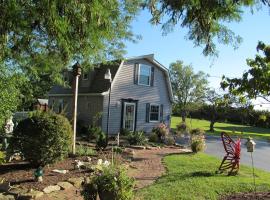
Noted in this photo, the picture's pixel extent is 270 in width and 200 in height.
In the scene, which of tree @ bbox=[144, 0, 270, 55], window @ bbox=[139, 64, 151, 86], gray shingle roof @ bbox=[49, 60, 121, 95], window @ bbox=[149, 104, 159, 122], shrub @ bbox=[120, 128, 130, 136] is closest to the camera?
tree @ bbox=[144, 0, 270, 55]

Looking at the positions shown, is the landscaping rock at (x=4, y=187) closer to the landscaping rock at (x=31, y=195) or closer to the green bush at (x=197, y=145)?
the landscaping rock at (x=31, y=195)

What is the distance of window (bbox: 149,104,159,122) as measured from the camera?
2710 cm

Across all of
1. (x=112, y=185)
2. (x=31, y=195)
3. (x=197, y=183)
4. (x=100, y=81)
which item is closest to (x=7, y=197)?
(x=31, y=195)

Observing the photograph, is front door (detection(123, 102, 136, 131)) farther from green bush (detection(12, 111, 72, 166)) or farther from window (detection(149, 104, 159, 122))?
green bush (detection(12, 111, 72, 166))

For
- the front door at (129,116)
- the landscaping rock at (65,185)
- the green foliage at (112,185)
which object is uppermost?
Result: the front door at (129,116)

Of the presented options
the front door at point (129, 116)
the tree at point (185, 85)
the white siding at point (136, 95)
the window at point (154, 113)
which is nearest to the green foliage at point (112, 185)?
the white siding at point (136, 95)

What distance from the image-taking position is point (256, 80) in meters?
6.81

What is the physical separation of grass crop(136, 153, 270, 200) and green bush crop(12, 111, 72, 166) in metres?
2.70

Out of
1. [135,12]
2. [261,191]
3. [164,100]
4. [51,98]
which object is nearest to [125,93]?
[164,100]

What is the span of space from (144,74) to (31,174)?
1734cm

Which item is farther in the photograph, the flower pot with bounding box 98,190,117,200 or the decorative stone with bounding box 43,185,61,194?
the decorative stone with bounding box 43,185,61,194

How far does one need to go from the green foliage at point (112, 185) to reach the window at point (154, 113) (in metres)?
20.4

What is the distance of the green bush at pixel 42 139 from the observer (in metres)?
9.90

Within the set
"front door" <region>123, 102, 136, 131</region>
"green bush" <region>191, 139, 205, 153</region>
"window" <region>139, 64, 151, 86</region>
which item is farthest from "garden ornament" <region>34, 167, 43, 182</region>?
"window" <region>139, 64, 151, 86</region>
